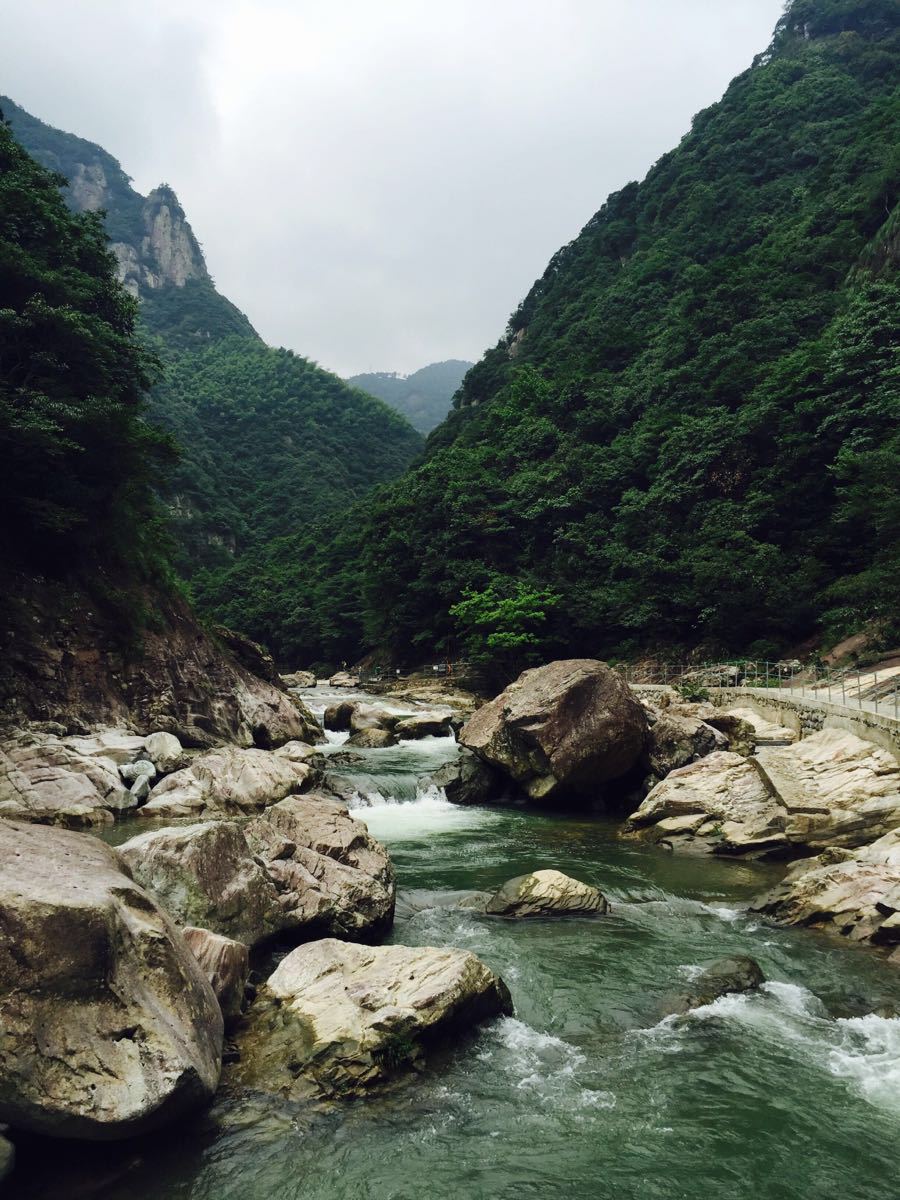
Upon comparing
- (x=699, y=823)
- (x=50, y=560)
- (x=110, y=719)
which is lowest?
(x=699, y=823)

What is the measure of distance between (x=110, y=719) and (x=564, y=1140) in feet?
58.9

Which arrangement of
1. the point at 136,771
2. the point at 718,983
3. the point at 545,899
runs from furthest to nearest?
the point at 136,771 → the point at 545,899 → the point at 718,983

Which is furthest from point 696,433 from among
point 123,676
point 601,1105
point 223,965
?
point 223,965

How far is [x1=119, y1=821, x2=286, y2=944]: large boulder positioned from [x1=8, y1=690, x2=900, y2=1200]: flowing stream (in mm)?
2143

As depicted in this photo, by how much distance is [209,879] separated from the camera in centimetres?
792

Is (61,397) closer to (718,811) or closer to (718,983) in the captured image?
(718,811)

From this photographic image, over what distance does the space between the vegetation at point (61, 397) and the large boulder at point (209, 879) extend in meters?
13.9

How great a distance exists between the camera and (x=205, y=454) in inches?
4013

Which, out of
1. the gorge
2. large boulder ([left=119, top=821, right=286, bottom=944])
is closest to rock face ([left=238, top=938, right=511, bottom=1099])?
the gorge

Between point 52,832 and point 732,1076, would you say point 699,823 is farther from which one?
point 52,832

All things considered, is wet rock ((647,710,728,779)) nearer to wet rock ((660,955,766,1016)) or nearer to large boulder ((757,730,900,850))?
large boulder ((757,730,900,850))

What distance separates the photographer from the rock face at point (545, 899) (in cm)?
1046

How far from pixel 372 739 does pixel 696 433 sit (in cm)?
2941

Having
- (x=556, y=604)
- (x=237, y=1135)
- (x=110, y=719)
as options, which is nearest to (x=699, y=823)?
(x=237, y=1135)
